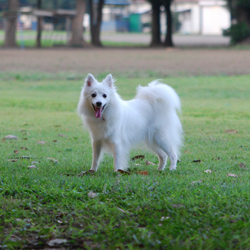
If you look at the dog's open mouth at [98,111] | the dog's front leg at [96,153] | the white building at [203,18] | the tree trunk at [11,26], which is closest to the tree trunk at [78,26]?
the tree trunk at [11,26]

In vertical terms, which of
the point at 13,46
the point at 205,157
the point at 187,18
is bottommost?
the point at 205,157

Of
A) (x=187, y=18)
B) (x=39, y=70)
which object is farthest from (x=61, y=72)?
(x=187, y=18)

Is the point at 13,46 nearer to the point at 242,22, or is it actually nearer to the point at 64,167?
the point at 242,22

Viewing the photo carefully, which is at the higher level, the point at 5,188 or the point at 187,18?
the point at 187,18

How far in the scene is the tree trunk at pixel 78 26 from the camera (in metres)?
40.2

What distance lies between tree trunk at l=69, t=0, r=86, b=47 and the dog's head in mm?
35329

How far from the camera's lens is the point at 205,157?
626 centimetres

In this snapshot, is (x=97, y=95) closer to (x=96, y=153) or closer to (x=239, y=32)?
(x=96, y=153)

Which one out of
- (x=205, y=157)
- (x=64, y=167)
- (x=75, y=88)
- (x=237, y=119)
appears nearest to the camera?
(x=64, y=167)

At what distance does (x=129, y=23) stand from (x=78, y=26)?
45509mm

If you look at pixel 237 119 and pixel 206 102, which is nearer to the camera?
pixel 237 119

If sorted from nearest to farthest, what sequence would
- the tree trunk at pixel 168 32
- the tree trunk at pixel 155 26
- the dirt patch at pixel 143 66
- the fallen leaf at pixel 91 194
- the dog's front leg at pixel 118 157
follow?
the fallen leaf at pixel 91 194 → the dog's front leg at pixel 118 157 → the dirt patch at pixel 143 66 → the tree trunk at pixel 168 32 → the tree trunk at pixel 155 26

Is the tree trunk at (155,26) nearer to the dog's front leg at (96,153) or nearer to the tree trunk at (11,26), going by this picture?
the tree trunk at (11,26)

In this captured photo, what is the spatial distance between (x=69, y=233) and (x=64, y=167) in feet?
7.10
